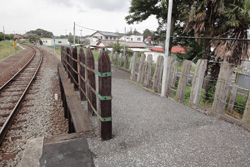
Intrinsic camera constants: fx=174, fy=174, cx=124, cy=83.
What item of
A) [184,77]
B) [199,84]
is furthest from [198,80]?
[184,77]

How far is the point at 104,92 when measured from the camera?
8.71 feet

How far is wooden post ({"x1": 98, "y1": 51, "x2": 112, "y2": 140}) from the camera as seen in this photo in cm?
255

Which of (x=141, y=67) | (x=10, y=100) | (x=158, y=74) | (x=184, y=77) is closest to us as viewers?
(x=184, y=77)

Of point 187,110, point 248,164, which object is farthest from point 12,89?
point 248,164

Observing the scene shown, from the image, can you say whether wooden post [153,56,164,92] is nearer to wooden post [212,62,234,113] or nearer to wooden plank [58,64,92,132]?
wooden post [212,62,234,113]

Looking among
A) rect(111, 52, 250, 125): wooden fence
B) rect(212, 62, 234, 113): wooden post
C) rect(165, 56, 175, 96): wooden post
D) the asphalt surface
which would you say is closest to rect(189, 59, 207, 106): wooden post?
rect(111, 52, 250, 125): wooden fence

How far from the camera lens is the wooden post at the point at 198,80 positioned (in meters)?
4.27

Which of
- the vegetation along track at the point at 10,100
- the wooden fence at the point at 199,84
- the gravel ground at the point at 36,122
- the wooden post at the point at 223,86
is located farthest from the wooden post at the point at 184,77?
the vegetation along track at the point at 10,100

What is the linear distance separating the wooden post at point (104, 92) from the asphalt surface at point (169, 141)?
157mm

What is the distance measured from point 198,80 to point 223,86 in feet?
2.22

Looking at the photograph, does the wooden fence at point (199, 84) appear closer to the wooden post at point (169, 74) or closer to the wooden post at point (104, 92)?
the wooden post at point (169, 74)

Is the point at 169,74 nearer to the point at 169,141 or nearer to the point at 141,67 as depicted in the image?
the point at 141,67

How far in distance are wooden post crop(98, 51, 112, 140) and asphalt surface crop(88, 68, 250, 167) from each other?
0.52 ft

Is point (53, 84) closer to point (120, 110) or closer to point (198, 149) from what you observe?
point (120, 110)
